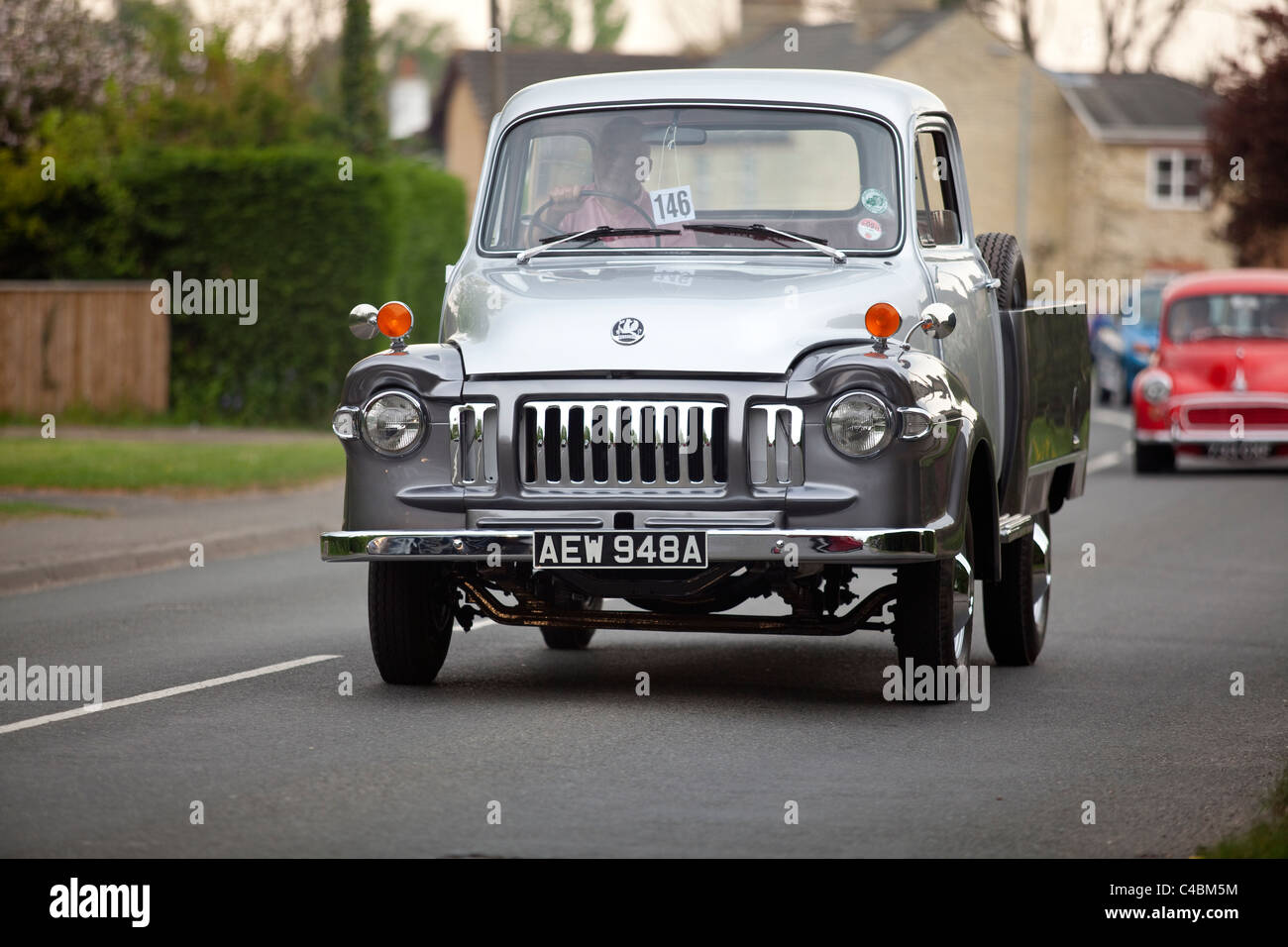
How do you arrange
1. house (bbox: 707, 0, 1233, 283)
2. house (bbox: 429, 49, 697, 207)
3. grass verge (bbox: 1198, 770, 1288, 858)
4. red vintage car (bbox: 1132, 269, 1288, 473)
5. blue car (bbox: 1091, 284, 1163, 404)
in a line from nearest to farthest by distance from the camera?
grass verge (bbox: 1198, 770, 1288, 858) < red vintage car (bbox: 1132, 269, 1288, 473) < blue car (bbox: 1091, 284, 1163, 404) < house (bbox: 707, 0, 1233, 283) < house (bbox: 429, 49, 697, 207)

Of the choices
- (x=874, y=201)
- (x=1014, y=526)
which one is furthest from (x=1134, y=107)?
(x=874, y=201)

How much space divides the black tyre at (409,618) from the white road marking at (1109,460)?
15.4m

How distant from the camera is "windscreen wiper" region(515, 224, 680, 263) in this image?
A: 918 cm

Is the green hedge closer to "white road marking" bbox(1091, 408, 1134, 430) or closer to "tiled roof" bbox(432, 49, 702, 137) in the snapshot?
"white road marking" bbox(1091, 408, 1134, 430)

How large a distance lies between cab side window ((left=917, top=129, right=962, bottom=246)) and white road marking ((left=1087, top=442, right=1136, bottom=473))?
14.0 metres

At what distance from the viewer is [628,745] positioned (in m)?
7.71

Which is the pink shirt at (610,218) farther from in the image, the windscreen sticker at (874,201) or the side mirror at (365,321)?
the side mirror at (365,321)

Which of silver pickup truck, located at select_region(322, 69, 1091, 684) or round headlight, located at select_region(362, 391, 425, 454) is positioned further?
round headlight, located at select_region(362, 391, 425, 454)

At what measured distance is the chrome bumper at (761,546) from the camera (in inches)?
307

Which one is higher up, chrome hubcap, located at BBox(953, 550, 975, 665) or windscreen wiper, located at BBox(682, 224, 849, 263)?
windscreen wiper, located at BBox(682, 224, 849, 263)

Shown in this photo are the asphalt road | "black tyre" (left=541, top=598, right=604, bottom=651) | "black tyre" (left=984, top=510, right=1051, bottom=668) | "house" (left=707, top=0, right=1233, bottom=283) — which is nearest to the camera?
the asphalt road

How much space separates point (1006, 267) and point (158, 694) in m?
3.96

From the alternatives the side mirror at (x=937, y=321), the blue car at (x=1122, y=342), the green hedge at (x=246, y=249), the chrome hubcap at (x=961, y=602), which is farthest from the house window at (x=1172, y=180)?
the side mirror at (x=937, y=321)

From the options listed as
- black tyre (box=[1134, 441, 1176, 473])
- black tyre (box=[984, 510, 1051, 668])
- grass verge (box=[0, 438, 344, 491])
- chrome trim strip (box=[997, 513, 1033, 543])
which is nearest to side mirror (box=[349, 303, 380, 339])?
chrome trim strip (box=[997, 513, 1033, 543])
